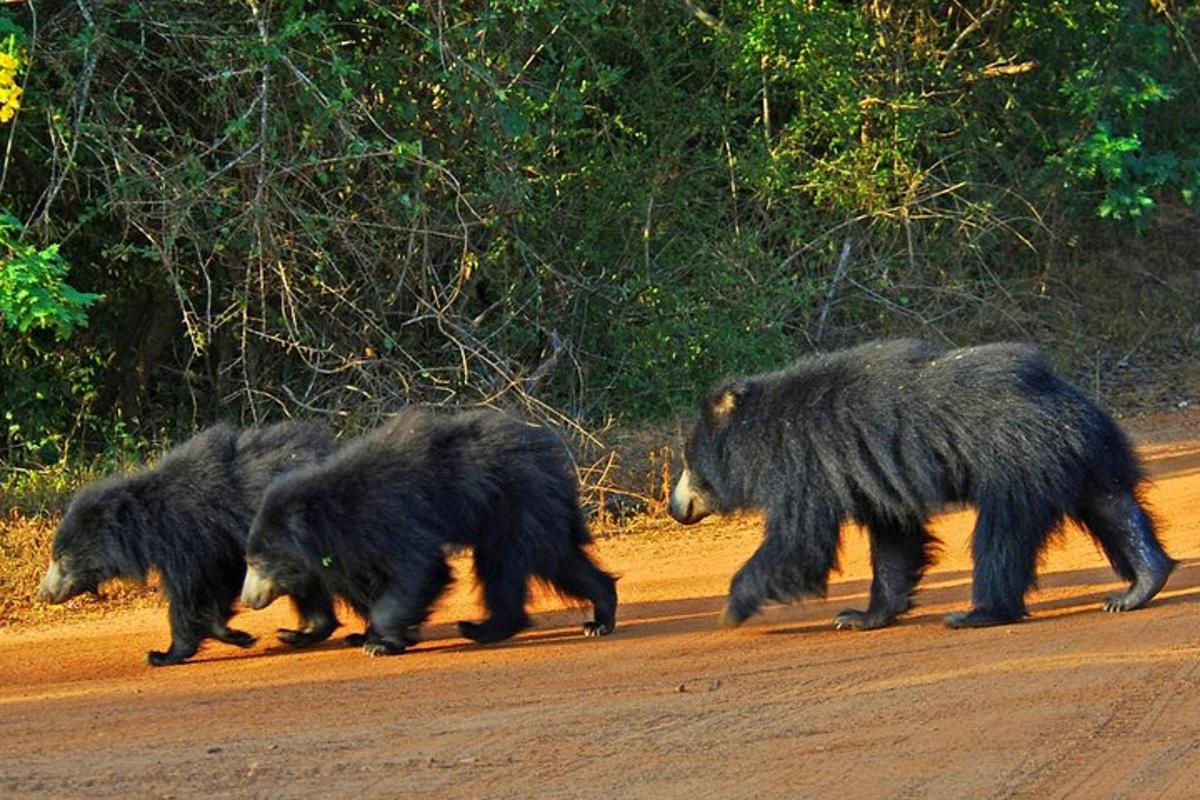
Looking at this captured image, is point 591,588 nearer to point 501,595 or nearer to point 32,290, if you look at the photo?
point 501,595

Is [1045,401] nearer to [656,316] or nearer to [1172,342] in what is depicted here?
[656,316]

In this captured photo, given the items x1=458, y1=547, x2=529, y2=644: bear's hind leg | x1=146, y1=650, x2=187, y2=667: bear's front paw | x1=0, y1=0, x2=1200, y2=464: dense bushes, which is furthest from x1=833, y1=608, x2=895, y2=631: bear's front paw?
x1=0, y1=0, x2=1200, y2=464: dense bushes

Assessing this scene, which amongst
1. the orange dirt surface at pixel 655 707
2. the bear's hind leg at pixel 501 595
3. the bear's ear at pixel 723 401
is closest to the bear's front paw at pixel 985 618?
the orange dirt surface at pixel 655 707

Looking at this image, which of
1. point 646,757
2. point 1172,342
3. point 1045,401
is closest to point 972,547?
point 1045,401

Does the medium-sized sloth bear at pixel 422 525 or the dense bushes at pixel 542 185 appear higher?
the dense bushes at pixel 542 185

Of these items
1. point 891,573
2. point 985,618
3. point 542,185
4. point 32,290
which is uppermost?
point 542,185

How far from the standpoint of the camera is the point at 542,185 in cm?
1368

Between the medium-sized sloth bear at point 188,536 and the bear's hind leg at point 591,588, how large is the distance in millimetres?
1074

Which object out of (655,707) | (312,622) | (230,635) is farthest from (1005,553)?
(230,635)

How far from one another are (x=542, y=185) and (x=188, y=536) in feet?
18.9

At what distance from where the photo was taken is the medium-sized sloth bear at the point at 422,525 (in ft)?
26.4

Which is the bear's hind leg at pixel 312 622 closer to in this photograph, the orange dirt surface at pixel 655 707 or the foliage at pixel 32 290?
the orange dirt surface at pixel 655 707

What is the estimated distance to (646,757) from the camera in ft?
19.7

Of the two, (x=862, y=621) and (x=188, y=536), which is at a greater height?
(x=188, y=536)
